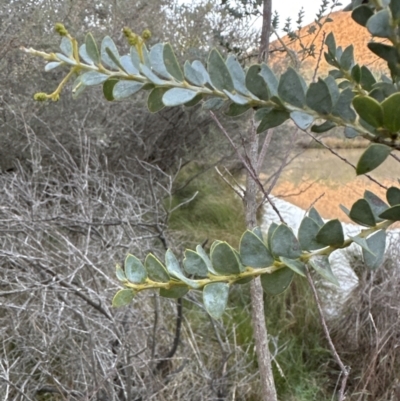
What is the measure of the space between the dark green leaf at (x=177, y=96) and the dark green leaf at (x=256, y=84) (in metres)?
0.03

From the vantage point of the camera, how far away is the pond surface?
2.33m

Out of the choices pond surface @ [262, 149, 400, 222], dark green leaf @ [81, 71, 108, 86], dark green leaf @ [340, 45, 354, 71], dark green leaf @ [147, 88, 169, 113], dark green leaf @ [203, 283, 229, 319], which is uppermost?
dark green leaf @ [81, 71, 108, 86]

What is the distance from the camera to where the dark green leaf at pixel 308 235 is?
210 millimetres

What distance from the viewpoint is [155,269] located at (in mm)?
221

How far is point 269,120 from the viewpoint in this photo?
24 centimetres

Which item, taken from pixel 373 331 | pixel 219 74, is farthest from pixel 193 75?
pixel 373 331

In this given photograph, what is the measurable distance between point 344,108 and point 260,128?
0.04m

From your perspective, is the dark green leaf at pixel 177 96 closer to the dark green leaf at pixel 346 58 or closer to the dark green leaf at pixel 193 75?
the dark green leaf at pixel 193 75

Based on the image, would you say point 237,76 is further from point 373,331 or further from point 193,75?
point 373,331

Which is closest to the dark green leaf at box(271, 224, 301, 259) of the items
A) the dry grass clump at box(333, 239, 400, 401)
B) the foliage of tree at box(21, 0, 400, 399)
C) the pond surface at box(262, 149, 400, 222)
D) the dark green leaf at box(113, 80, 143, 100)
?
the foliage of tree at box(21, 0, 400, 399)

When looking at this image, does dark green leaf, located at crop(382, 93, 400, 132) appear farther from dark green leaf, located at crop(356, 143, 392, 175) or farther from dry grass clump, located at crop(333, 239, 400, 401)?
dry grass clump, located at crop(333, 239, 400, 401)

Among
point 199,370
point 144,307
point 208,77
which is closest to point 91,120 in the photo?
point 144,307

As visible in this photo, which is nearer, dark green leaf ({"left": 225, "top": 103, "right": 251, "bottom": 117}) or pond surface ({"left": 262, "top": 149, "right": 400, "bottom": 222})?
dark green leaf ({"left": 225, "top": 103, "right": 251, "bottom": 117})

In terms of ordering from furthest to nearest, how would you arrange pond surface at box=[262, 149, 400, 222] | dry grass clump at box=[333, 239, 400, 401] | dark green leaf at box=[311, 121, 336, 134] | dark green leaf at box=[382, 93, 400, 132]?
pond surface at box=[262, 149, 400, 222] → dry grass clump at box=[333, 239, 400, 401] → dark green leaf at box=[311, 121, 336, 134] → dark green leaf at box=[382, 93, 400, 132]
